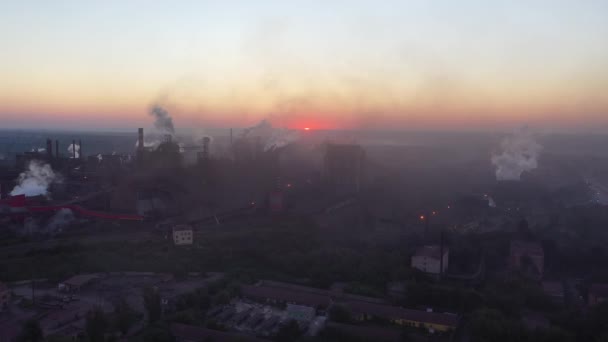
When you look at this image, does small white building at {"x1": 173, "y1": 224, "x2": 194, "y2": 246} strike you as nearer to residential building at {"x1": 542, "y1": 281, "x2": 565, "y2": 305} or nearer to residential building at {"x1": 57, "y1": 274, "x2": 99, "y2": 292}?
residential building at {"x1": 57, "y1": 274, "x2": 99, "y2": 292}

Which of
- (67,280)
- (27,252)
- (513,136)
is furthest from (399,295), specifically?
(513,136)

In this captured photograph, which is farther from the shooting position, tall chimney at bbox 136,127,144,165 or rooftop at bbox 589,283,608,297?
tall chimney at bbox 136,127,144,165

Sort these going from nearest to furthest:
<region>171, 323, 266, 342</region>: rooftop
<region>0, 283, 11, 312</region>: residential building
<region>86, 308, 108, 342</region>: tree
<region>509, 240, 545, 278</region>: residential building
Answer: <region>86, 308, 108, 342</region>: tree, <region>171, 323, 266, 342</region>: rooftop, <region>0, 283, 11, 312</region>: residential building, <region>509, 240, 545, 278</region>: residential building

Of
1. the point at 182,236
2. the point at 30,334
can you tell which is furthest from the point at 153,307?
the point at 182,236

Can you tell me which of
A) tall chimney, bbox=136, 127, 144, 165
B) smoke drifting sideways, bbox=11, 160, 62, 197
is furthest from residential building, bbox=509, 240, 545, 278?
smoke drifting sideways, bbox=11, 160, 62, 197

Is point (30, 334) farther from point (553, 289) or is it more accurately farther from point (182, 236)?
point (553, 289)

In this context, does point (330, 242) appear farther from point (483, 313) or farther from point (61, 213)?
point (61, 213)

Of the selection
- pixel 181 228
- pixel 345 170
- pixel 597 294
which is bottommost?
pixel 597 294
